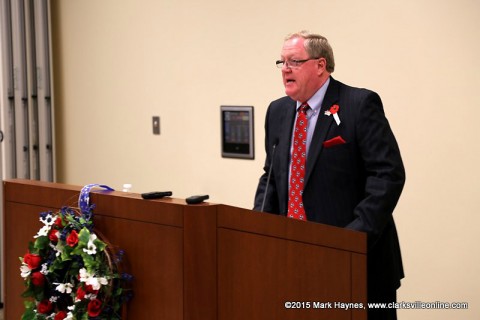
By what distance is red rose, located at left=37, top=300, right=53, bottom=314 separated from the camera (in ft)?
8.30

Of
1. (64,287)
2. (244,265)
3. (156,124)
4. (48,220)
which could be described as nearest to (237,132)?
(156,124)

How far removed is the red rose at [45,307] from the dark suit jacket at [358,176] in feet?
3.17

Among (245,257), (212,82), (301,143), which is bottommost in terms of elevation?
(245,257)

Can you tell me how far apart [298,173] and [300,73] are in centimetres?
38

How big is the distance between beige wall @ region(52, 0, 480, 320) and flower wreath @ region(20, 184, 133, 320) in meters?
2.11

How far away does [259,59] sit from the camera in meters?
→ 4.82

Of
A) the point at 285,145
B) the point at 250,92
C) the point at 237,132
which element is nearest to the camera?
the point at 285,145

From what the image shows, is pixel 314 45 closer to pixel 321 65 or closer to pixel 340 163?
pixel 321 65

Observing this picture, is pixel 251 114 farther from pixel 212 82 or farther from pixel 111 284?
pixel 111 284

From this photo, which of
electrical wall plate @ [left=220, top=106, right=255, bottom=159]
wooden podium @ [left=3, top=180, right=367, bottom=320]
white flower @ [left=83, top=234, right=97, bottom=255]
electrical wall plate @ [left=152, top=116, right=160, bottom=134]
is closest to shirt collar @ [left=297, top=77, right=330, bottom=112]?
wooden podium @ [left=3, top=180, right=367, bottom=320]

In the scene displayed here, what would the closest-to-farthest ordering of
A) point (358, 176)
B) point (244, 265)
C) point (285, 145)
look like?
point (244, 265) < point (358, 176) < point (285, 145)

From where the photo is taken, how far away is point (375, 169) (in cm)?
286

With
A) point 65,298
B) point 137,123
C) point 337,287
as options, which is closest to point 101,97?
point 137,123

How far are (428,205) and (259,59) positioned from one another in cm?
140
